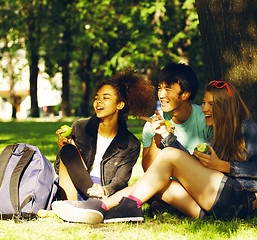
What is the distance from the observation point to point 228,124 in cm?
357

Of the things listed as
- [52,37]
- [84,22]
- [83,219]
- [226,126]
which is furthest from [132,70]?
[52,37]

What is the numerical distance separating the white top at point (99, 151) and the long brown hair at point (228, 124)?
1160 millimetres

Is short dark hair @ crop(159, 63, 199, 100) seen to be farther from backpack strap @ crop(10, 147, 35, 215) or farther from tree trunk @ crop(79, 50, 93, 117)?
tree trunk @ crop(79, 50, 93, 117)

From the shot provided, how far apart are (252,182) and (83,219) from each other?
139 cm

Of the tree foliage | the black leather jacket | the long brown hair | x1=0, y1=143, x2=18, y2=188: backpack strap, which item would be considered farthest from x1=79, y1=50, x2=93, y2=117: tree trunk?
the long brown hair

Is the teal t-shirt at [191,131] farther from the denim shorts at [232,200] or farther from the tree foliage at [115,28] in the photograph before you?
the tree foliage at [115,28]

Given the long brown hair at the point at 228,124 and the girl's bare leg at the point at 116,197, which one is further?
the girl's bare leg at the point at 116,197

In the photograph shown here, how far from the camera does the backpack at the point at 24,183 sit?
A: 3752mm

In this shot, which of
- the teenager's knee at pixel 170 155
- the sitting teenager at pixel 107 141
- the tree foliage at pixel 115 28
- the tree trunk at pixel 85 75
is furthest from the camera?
the tree trunk at pixel 85 75

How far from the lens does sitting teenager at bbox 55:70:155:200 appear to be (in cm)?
406

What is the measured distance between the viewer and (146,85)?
186 inches

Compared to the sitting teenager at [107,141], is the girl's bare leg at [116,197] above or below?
below

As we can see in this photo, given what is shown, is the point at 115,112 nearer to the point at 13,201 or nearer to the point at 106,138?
the point at 106,138

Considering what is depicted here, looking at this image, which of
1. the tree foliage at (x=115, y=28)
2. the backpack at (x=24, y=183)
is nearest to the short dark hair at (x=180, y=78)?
the backpack at (x=24, y=183)
